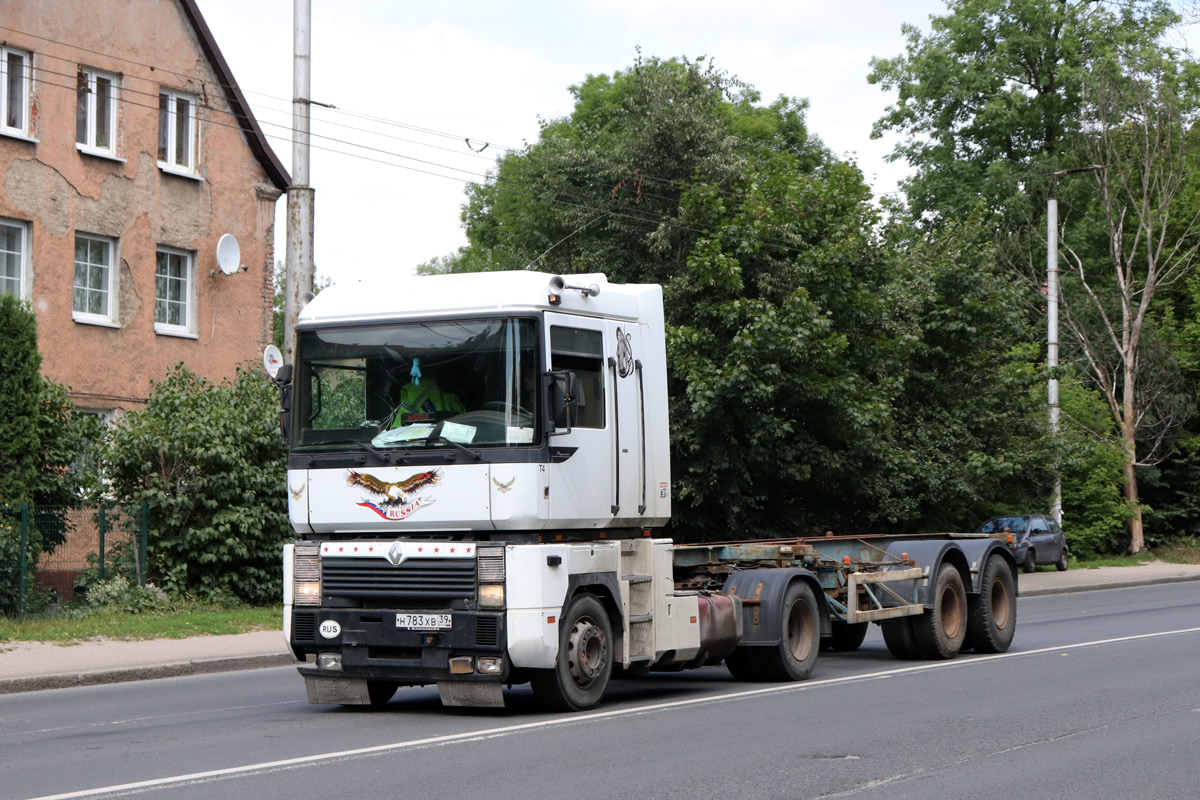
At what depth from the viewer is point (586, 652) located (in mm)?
10594

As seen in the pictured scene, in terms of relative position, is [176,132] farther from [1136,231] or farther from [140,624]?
[1136,231]

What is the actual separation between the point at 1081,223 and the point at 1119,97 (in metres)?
7.71

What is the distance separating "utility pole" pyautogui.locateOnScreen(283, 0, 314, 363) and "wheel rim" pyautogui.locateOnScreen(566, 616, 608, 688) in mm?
7445

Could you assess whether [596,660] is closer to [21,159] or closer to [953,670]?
[953,670]

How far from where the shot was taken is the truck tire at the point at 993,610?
15.5m

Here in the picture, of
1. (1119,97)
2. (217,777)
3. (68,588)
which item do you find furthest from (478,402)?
(1119,97)

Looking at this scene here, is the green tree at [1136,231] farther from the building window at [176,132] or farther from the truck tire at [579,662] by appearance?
the truck tire at [579,662]

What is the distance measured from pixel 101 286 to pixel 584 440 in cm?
1820

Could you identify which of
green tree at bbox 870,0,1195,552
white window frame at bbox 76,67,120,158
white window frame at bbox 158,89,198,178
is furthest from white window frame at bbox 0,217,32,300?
green tree at bbox 870,0,1195,552

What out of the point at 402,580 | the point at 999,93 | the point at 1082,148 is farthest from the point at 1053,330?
the point at 402,580

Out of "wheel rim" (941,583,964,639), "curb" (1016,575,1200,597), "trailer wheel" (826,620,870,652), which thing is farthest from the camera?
"curb" (1016,575,1200,597)

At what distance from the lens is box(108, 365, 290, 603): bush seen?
63.9 ft

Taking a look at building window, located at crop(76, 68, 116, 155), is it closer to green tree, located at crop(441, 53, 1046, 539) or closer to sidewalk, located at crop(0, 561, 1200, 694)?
green tree, located at crop(441, 53, 1046, 539)

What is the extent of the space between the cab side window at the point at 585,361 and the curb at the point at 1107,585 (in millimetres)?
19215
